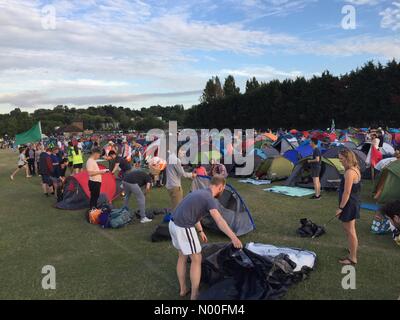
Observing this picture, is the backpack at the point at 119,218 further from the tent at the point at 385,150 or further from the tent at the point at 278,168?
the tent at the point at 385,150

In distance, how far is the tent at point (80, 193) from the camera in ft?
35.8

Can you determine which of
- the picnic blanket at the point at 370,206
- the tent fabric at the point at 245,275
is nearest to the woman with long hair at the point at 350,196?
the tent fabric at the point at 245,275

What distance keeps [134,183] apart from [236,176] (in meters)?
7.79

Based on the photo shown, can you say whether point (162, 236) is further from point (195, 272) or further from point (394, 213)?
point (394, 213)

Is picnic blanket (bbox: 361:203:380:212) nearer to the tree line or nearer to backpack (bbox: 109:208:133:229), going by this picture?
backpack (bbox: 109:208:133:229)

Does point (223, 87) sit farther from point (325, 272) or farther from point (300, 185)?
point (325, 272)

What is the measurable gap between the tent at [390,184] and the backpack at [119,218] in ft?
21.0

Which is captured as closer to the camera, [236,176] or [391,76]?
[236,176]

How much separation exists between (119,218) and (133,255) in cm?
215

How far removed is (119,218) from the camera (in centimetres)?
884

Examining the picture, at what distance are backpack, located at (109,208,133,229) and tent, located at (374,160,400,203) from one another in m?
6.41

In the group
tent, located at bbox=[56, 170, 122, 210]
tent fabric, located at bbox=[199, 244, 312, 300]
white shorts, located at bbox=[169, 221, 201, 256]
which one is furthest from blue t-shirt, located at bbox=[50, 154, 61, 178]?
white shorts, located at bbox=[169, 221, 201, 256]

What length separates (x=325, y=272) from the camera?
18.9ft
